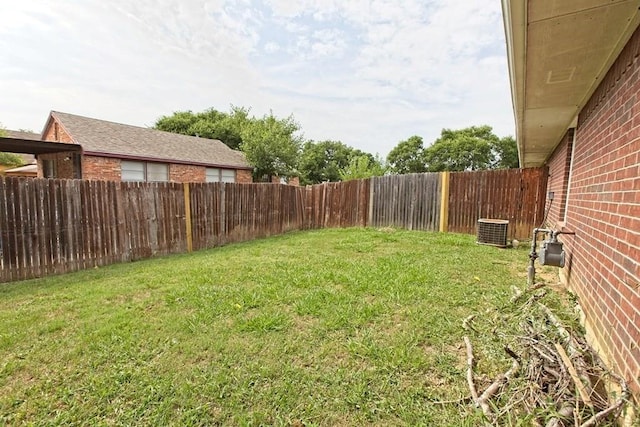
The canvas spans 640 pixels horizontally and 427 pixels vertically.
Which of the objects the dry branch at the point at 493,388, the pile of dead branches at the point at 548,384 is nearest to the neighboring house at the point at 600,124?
the pile of dead branches at the point at 548,384

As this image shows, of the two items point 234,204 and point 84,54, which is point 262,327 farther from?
point 84,54

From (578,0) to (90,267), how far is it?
270 inches

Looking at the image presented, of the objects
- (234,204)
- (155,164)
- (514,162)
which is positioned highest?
(514,162)

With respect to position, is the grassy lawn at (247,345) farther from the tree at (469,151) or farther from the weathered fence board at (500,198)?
the tree at (469,151)

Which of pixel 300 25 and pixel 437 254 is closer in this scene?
pixel 437 254

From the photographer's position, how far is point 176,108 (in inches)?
1027

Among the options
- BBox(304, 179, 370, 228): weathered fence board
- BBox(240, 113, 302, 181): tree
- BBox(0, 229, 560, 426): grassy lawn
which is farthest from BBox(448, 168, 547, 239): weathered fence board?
BBox(240, 113, 302, 181): tree

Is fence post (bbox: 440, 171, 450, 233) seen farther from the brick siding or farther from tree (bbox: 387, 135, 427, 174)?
tree (bbox: 387, 135, 427, 174)

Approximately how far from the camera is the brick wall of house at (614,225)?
1.48m

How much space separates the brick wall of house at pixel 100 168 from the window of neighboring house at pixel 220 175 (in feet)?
12.6

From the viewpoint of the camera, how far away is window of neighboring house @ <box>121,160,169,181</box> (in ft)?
35.2

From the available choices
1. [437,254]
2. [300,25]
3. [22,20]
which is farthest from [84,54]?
[437,254]

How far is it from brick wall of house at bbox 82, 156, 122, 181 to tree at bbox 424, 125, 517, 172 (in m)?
25.1

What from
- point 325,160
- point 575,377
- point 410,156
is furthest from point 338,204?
point 410,156
